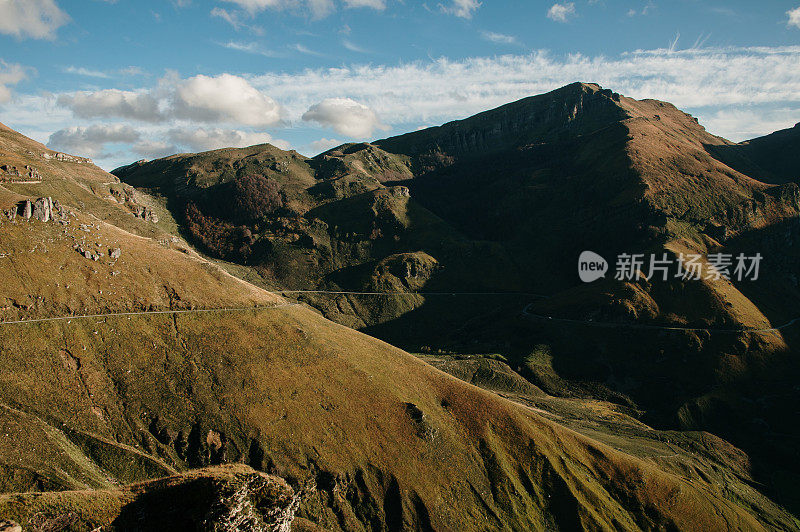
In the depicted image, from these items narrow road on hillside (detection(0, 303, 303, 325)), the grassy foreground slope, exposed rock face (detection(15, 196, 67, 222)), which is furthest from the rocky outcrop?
narrow road on hillside (detection(0, 303, 303, 325))

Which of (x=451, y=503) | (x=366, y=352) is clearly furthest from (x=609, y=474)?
(x=366, y=352)

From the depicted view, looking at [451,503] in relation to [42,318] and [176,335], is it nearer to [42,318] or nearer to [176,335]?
[176,335]

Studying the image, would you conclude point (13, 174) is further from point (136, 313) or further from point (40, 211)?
point (136, 313)

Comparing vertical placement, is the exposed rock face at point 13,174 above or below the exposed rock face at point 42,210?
above

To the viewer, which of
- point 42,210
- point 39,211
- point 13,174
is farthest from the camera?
point 13,174

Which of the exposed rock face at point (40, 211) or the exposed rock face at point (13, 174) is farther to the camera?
the exposed rock face at point (13, 174)

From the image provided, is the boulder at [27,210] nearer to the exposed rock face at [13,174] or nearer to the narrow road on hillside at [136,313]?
the narrow road on hillside at [136,313]

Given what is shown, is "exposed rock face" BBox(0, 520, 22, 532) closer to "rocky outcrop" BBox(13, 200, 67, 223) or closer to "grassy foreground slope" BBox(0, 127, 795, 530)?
"grassy foreground slope" BBox(0, 127, 795, 530)

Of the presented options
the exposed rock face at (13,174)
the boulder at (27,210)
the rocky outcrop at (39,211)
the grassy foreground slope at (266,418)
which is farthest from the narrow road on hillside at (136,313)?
the exposed rock face at (13,174)

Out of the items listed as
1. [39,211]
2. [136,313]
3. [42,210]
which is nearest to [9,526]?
[136,313]
